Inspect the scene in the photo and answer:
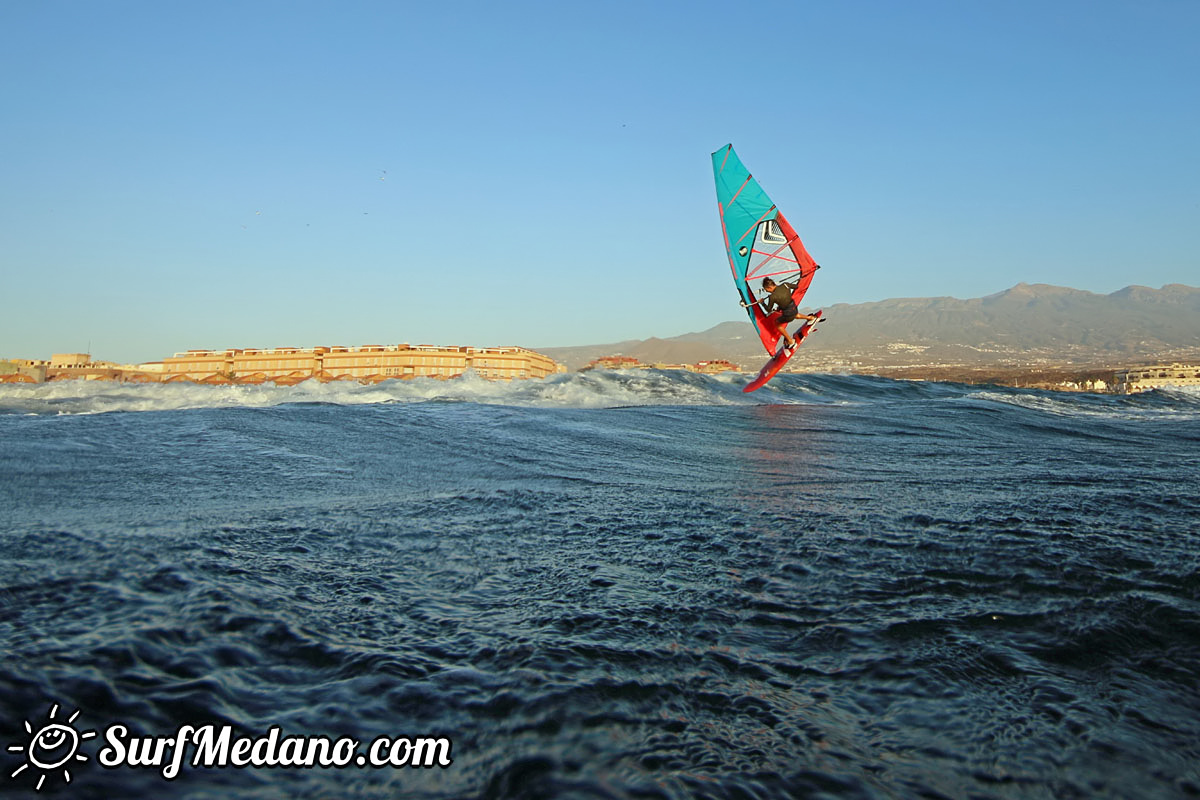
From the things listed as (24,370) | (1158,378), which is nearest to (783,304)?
(24,370)

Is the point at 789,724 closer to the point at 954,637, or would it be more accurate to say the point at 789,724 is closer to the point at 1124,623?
the point at 954,637

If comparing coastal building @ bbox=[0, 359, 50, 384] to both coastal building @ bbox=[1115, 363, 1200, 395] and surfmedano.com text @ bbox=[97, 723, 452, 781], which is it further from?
coastal building @ bbox=[1115, 363, 1200, 395]

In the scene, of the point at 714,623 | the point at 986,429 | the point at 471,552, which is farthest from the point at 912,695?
the point at 986,429

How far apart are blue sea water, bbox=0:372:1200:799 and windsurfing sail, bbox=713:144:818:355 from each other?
42.4 ft

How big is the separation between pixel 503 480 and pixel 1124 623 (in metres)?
5.08

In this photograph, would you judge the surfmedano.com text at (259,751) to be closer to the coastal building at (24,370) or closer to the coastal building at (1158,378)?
the coastal building at (24,370)

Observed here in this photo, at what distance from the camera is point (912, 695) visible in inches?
98.6

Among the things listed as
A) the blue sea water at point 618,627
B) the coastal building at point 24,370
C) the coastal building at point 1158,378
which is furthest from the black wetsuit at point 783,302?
the coastal building at point 1158,378

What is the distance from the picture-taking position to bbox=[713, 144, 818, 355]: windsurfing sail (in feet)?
63.8

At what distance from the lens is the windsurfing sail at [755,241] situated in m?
19.4

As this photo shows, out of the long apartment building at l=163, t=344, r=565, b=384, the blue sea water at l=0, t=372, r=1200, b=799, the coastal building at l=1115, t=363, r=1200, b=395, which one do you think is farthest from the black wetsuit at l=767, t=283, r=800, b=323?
the coastal building at l=1115, t=363, r=1200, b=395

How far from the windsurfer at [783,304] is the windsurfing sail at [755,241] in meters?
0.22

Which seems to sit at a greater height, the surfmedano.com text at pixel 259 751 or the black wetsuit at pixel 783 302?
the black wetsuit at pixel 783 302

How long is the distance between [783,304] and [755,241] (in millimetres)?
2513
